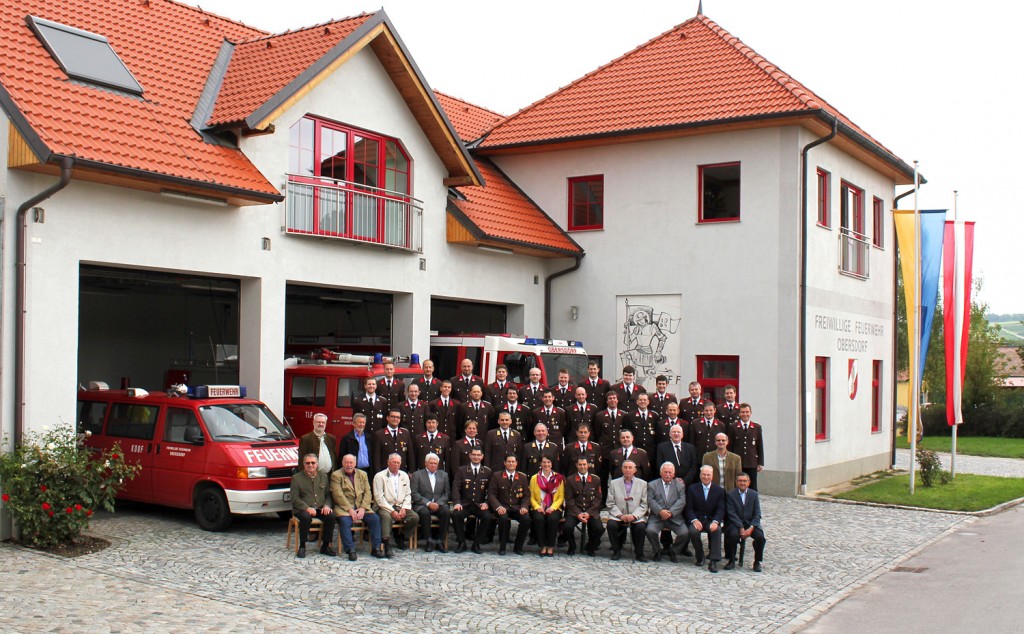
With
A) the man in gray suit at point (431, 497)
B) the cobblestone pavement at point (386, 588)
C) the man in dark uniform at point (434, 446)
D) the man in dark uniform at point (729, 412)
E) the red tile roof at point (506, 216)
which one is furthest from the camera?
the red tile roof at point (506, 216)

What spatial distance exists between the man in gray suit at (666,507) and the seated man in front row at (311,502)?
3.90 meters

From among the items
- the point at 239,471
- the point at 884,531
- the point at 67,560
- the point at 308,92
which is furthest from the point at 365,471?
the point at 884,531

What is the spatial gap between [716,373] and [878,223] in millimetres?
7419

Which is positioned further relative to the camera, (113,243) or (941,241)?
(941,241)

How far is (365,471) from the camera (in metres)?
14.0

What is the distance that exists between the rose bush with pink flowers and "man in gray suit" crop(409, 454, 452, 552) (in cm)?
368

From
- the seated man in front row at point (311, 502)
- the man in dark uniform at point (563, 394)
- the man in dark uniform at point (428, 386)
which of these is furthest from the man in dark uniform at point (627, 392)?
the seated man in front row at point (311, 502)

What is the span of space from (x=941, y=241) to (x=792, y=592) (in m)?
13.4

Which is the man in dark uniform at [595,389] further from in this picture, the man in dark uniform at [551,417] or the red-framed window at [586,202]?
the red-framed window at [586,202]

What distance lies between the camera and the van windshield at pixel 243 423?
14.2 metres

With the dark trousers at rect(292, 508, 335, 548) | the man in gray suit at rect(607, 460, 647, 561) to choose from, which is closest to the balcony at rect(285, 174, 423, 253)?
the dark trousers at rect(292, 508, 335, 548)

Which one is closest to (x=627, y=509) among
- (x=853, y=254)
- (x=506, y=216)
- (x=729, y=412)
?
(x=729, y=412)

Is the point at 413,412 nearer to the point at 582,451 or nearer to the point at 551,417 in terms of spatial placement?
the point at 551,417

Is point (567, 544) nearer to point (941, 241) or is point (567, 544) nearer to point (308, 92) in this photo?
point (308, 92)
